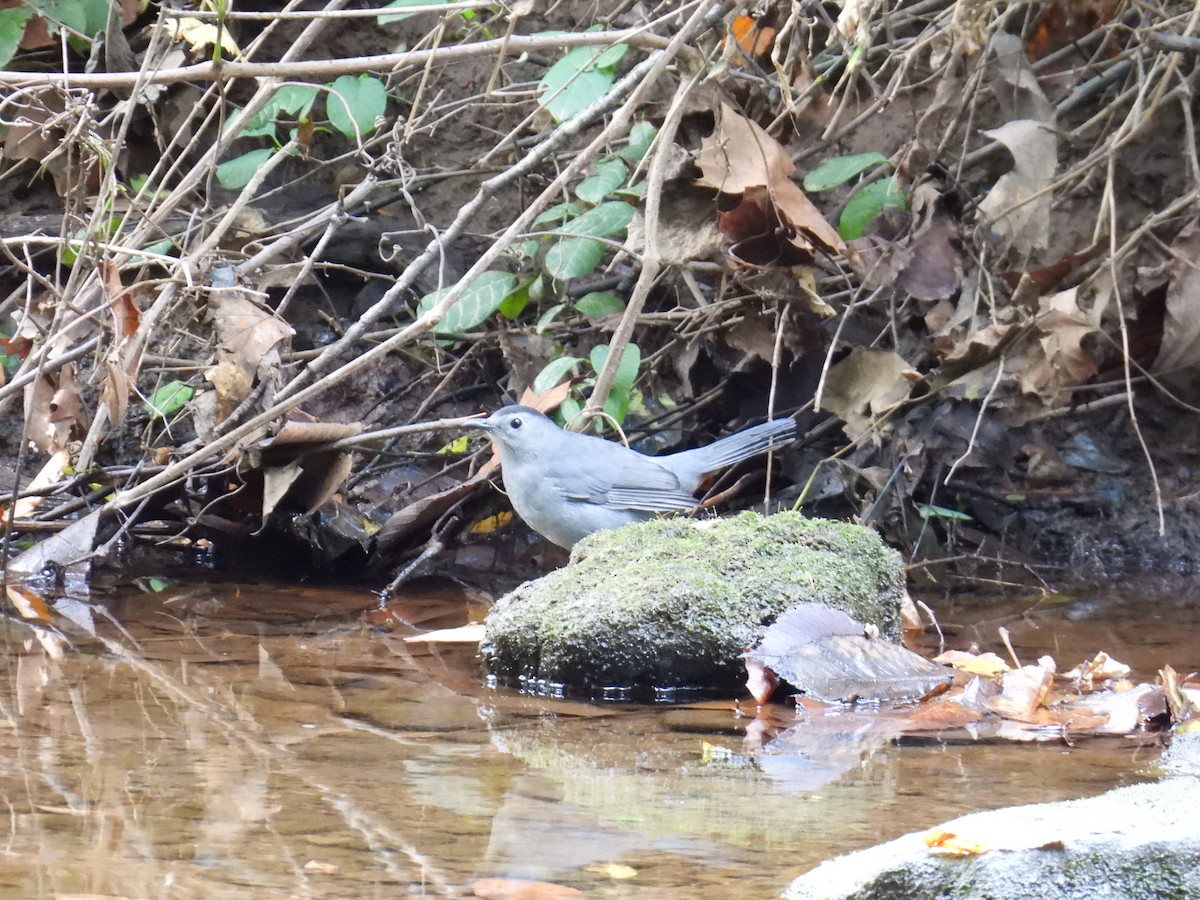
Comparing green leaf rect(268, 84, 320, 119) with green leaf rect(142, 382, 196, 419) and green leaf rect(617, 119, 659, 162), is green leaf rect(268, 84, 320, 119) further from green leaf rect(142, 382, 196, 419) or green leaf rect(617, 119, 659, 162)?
green leaf rect(617, 119, 659, 162)

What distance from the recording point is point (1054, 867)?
181 cm

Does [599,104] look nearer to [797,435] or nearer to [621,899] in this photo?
[797,435]

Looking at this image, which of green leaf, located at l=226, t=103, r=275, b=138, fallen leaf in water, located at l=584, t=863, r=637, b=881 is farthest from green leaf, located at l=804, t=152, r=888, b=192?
fallen leaf in water, located at l=584, t=863, r=637, b=881

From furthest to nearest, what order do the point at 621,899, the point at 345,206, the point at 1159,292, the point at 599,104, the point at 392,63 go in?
the point at 345,206
the point at 1159,292
the point at 599,104
the point at 392,63
the point at 621,899

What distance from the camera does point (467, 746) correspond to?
117 inches

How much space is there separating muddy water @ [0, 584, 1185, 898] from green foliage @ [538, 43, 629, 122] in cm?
202

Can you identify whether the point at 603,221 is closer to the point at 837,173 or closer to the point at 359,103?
the point at 837,173

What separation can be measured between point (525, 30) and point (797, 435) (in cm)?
277

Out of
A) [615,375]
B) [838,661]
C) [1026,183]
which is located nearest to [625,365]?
[615,375]

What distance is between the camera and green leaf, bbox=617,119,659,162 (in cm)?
559

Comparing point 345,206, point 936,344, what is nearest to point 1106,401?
point 936,344

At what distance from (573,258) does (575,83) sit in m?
0.75

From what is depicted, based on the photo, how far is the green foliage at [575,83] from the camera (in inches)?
192

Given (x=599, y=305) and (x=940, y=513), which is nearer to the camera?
(x=940, y=513)
